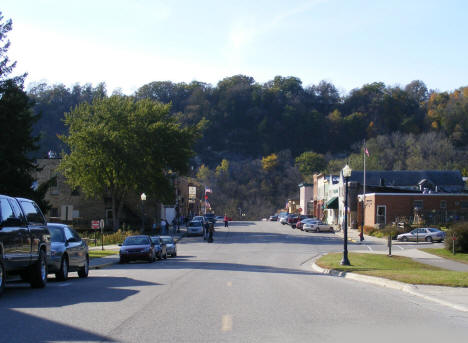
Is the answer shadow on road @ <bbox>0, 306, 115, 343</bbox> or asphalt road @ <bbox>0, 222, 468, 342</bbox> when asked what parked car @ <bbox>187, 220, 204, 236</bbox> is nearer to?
asphalt road @ <bbox>0, 222, 468, 342</bbox>

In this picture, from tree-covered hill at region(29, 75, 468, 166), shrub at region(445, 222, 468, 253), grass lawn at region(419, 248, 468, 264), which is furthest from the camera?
tree-covered hill at region(29, 75, 468, 166)

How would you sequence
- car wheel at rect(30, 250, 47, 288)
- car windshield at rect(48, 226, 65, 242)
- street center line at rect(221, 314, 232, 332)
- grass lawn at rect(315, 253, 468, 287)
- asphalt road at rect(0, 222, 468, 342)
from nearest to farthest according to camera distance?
asphalt road at rect(0, 222, 468, 342), street center line at rect(221, 314, 232, 332), car wheel at rect(30, 250, 47, 288), grass lawn at rect(315, 253, 468, 287), car windshield at rect(48, 226, 65, 242)

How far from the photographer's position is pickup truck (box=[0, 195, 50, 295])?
1348 cm

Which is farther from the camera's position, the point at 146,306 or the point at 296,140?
the point at 296,140

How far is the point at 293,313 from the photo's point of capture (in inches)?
452

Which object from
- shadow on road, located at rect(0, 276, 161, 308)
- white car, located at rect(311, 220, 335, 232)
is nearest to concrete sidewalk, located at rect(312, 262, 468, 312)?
shadow on road, located at rect(0, 276, 161, 308)

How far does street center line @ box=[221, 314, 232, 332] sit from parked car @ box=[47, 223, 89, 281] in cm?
873

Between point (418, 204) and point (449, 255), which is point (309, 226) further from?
point (449, 255)

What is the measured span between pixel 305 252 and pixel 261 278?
20793 mm

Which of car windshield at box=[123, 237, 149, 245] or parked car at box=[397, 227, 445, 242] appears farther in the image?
parked car at box=[397, 227, 445, 242]

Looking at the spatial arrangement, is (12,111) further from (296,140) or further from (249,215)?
(296,140)

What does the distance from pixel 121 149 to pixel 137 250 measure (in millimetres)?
29856

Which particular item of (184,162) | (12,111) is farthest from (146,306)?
(184,162)

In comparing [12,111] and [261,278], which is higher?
[12,111]
